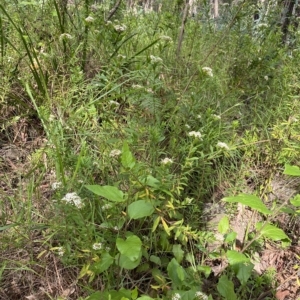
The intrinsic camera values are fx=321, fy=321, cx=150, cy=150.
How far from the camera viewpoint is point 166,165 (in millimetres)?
1446

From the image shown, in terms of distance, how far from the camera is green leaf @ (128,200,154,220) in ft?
4.22

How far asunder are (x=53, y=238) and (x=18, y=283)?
233 mm

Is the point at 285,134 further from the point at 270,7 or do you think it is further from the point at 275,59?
the point at 270,7

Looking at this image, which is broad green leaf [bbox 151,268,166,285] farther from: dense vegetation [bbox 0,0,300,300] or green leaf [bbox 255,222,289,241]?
green leaf [bbox 255,222,289,241]

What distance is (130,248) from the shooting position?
3.84 ft

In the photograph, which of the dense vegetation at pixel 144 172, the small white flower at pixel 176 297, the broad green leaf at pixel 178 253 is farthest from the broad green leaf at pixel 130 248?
the broad green leaf at pixel 178 253

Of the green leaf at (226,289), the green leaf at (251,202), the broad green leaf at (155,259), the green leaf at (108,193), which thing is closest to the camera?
the green leaf at (251,202)

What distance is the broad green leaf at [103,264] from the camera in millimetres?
1235

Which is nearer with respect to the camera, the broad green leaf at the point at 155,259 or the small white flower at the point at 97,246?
the small white flower at the point at 97,246

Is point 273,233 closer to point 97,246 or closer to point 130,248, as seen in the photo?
point 130,248

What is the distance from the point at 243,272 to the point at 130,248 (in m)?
0.54

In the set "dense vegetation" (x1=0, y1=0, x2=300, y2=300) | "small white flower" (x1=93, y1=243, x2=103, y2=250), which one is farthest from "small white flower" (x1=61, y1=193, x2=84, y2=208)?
"small white flower" (x1=93, y1=243, x2=103, y2=250)

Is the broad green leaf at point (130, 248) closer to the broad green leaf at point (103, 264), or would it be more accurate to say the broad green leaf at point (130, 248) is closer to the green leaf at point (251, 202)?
the broad green leaf at point (103, 264)

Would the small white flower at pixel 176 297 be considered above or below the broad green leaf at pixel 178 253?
above
